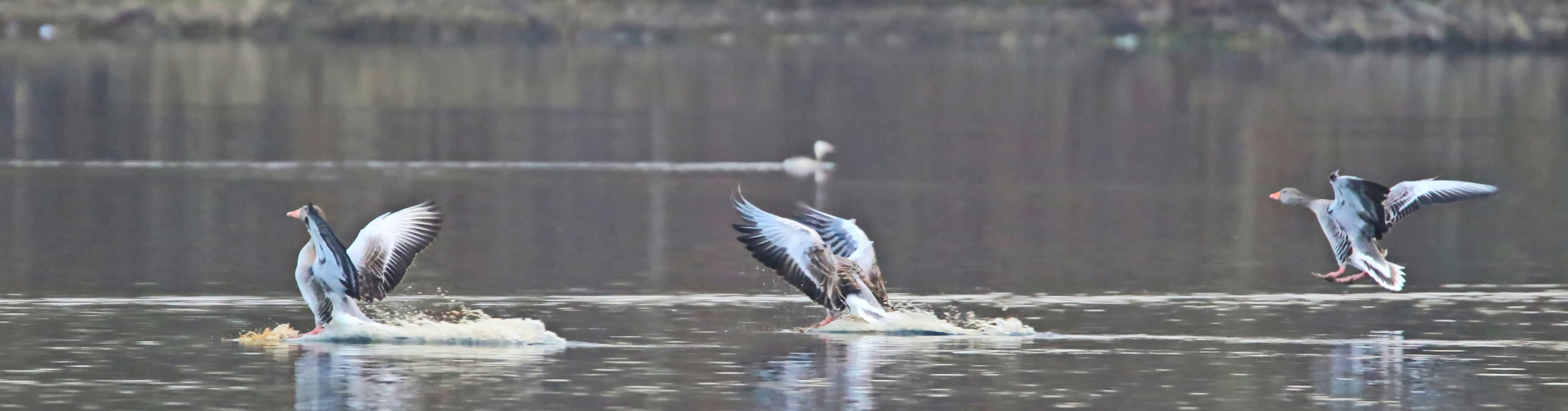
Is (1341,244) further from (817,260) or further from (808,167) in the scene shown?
(808,167)

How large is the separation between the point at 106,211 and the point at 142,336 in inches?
530

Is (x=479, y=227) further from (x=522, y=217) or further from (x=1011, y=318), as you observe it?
(x=1011, y=318)

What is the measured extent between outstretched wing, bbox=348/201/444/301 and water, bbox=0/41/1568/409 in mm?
533

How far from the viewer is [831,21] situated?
148 metres

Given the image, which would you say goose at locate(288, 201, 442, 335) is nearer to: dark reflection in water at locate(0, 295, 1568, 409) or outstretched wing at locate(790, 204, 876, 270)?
dark reflection in water at locate(0, 295, 1568, 409)

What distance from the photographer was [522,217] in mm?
34344

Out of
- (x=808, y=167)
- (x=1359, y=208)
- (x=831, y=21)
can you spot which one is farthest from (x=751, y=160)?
(x=831, y=21)

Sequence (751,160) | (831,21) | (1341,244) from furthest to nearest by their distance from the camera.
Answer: (831,21), (751,160), (1341,244)

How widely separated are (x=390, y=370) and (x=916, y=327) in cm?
442

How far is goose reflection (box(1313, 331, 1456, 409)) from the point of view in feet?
63.0

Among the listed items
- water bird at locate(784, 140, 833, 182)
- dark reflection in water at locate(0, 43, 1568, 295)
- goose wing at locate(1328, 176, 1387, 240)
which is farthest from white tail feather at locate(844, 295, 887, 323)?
water bird at locate(784, 140, 833, 182)

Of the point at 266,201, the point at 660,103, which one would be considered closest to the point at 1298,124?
the point at 660,103

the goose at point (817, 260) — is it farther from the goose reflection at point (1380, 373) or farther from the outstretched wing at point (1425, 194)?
the outstretched wing at point (1425, 194)

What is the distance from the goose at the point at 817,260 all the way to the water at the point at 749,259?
1.11ft
